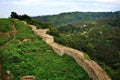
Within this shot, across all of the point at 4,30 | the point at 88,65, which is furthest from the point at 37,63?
the point at 4,30

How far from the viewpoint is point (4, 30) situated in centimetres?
5034

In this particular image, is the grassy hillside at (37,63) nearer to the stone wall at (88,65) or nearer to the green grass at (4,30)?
the stone wall at (88,65)

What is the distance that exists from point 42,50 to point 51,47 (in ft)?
6.96

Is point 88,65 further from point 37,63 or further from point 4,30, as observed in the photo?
point 4,30

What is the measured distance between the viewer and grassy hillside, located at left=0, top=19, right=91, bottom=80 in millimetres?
25391

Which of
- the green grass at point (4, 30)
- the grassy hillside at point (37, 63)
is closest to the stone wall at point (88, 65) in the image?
the grassy hillside at point (37, 63)

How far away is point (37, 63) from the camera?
28.8m

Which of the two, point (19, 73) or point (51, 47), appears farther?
point (51, 47)

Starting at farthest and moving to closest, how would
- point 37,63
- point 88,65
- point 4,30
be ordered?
point 4,30, point 37,63, point 88,65

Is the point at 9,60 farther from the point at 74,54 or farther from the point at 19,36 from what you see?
the point at 19,36

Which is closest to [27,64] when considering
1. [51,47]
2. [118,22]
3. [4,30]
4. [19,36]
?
[51,47]

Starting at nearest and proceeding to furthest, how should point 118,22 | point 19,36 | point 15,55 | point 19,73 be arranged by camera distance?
1. point 19,73
2. point 15,55
3. point 19,36
4. point 118,22

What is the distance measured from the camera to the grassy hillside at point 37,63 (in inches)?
1000

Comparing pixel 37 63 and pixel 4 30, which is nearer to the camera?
pixel 37 63
